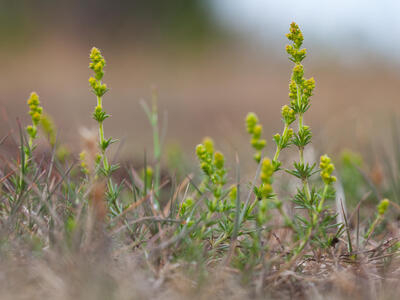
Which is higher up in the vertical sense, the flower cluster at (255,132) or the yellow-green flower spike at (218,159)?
the flower cluster at (255,132)

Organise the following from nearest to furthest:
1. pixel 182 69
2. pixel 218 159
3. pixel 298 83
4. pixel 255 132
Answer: pixel 255 132, pixel 218 159, pixel 298 83, pixel 182 69

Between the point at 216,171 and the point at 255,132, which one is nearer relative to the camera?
the point at 255,132

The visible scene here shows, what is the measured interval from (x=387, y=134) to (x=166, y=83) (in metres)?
8.13

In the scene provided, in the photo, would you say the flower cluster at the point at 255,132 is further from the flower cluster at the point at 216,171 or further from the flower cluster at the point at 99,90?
the flower cluster at the point at 99,90

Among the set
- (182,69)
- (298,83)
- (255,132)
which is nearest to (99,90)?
(255,132)

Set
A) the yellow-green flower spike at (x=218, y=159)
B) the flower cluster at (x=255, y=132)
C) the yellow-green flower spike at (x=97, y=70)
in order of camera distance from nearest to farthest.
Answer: the flower cluster at (x=255, y=132) → the yellow-green flower spike at (x=218, y=159) → the yellow-green flower spike at (x=97, y=70)

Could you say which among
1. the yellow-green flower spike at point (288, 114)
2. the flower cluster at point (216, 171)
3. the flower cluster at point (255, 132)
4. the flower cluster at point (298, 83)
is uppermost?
the flower cluster at point (298, 83)

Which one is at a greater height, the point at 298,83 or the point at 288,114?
the point at 298,83

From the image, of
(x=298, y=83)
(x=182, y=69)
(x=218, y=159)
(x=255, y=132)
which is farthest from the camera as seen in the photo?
(x=182, y=69)

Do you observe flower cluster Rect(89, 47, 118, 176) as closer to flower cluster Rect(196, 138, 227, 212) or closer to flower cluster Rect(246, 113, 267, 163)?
flower cluster Rect(196, 138, 227, 212)

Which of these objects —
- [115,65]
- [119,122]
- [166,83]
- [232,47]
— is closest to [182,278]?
[119,122]

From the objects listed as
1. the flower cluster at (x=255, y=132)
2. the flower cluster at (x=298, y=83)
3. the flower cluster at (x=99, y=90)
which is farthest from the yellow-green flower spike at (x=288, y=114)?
the flower cluster at (x=99, y=90)

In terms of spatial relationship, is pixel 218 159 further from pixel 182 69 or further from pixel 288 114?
pixel 182 69

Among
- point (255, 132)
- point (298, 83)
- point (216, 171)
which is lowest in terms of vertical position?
point (216, 171)
